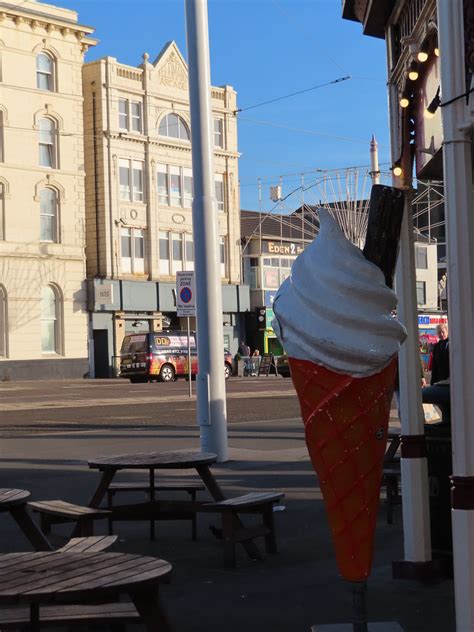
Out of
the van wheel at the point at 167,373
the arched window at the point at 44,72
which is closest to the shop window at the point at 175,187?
→ the arched window at the point at 44,72

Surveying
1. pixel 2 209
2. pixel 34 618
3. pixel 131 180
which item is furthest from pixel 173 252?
pixel 34 618

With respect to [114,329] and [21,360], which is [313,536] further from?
[114,329]

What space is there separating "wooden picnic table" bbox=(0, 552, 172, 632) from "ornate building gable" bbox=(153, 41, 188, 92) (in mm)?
52191

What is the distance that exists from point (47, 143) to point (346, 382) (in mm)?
47130

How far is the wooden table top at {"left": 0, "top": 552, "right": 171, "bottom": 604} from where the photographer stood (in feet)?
11.3

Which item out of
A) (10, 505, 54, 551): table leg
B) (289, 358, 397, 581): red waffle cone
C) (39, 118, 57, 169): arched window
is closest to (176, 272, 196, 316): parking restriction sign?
(10, 505, 54, 551): table leg

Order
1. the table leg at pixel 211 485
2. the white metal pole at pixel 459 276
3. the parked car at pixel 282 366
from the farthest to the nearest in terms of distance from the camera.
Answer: the parked car at pixel 282 366 → the table leg at pixel 211 485 → the white metal pole at pixel 459 276

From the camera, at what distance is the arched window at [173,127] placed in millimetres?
54562

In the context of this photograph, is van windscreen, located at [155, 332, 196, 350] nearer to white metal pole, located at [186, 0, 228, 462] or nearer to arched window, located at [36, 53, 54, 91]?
arched window, located at [36, 53, 54, 91]

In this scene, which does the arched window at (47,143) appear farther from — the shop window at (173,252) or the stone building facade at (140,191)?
the shop window at (173,252)

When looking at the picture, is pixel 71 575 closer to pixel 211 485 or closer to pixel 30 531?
pixel 30 531

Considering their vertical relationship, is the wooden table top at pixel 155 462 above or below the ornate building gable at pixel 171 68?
below

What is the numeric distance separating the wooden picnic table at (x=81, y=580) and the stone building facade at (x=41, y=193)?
43.4 metres

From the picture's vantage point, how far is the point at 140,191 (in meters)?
53.0
